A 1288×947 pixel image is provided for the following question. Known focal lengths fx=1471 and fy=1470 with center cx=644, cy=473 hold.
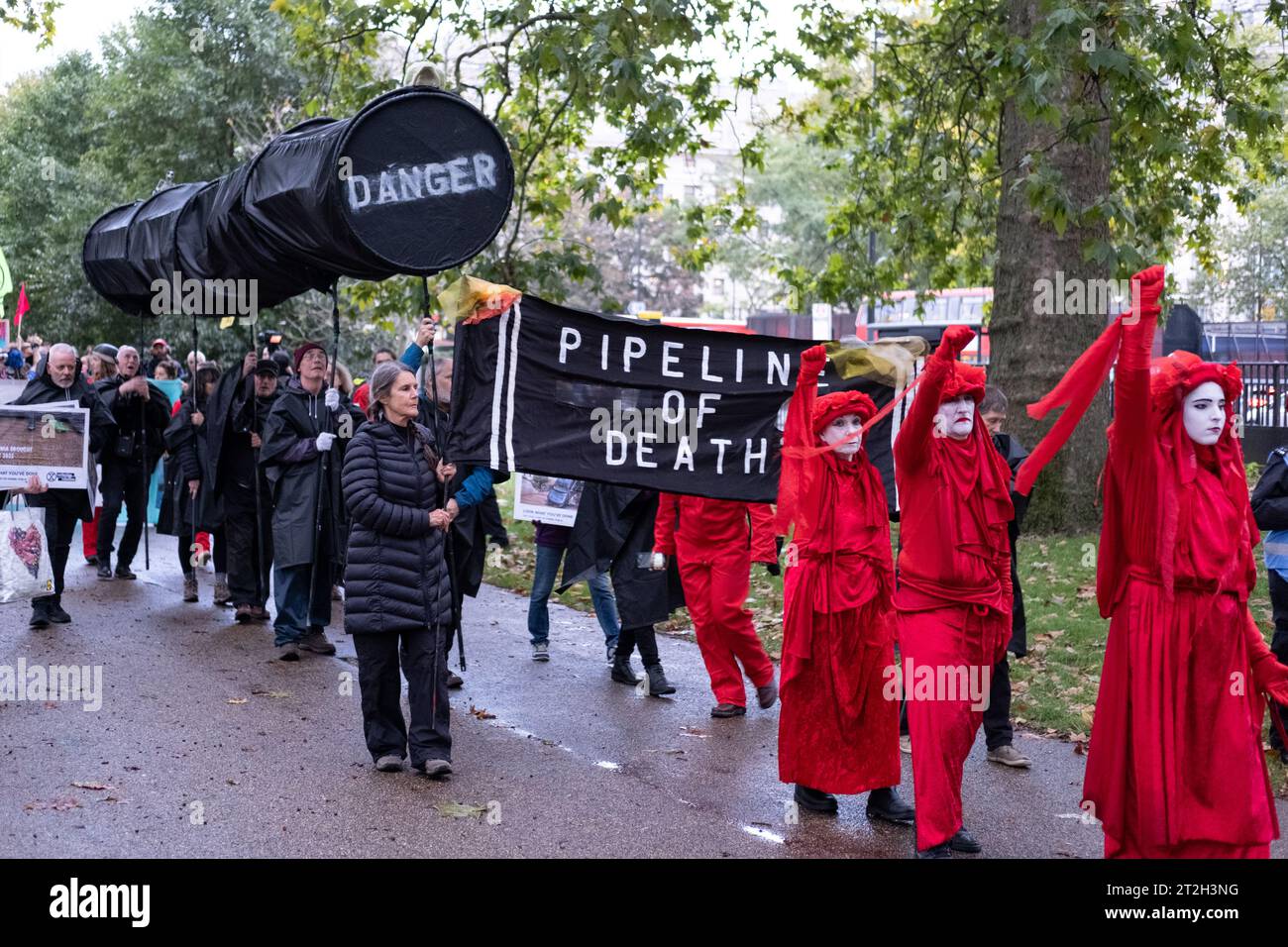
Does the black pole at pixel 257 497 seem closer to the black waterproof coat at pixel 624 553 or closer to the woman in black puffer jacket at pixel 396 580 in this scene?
the black waterproof coat at pixel 624 553

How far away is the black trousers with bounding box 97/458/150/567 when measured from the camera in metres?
12.4

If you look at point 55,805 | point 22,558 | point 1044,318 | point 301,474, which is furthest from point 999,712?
point 1044,318

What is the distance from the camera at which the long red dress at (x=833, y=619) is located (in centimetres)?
633

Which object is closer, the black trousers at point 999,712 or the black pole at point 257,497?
the black trousers at point 999,712

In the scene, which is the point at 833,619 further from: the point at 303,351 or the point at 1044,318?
the point at 1044,318

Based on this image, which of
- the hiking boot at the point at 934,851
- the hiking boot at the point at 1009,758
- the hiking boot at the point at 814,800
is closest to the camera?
the hiking boot at the point at 934,851

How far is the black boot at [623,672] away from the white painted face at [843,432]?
341cm

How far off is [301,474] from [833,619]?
15.6 feet

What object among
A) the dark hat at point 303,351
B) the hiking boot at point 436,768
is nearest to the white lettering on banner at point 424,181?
the hiking boot at point 436,768

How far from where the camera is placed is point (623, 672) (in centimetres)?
938

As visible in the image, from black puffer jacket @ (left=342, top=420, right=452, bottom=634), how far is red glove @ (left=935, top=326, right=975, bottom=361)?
2704 millimetres

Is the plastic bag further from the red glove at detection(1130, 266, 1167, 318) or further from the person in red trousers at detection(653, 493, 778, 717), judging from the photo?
the red glove at detection(1130, 266, 1167, 318)

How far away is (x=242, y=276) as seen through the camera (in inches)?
299

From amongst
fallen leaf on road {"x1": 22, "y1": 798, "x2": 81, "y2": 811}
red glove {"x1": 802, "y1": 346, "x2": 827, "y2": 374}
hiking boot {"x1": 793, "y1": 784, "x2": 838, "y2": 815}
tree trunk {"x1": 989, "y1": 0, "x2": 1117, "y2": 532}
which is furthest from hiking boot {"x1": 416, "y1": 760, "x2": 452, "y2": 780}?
tree trunk {"x1": 989, "y1": 0, "x2": 1117, "y2": 532}
